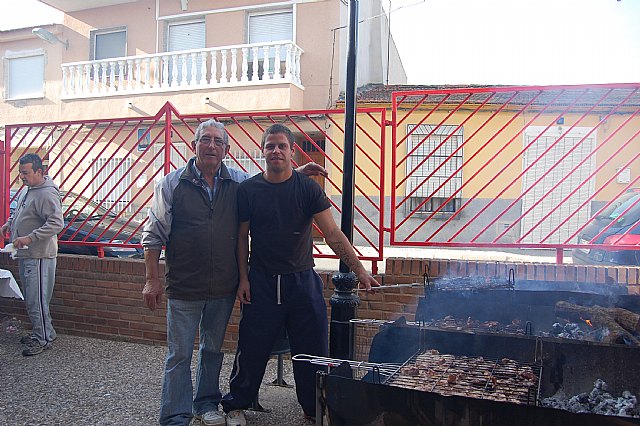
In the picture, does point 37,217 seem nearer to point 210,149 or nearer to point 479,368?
point 210,149

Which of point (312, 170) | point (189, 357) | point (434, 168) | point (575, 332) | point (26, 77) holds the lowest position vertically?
point (189, 357)

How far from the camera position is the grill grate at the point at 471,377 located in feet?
7.83

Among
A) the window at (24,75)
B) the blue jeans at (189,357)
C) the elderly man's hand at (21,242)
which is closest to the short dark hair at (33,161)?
the elderly man's hand at (21,242)

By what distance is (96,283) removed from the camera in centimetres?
560

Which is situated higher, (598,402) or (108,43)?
(108,43)

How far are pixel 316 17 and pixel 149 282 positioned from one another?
12.3m

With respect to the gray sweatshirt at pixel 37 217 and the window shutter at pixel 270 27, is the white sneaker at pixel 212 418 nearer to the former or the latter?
the gray sweatshirt at pixel 37 217

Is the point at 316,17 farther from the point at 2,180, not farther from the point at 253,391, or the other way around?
the point at 253,391

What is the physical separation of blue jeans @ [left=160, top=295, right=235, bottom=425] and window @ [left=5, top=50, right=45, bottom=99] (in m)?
16.7

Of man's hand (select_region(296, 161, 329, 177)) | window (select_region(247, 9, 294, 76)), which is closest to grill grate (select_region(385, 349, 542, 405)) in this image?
man's hand (select_region(296, 161, 329, 177))

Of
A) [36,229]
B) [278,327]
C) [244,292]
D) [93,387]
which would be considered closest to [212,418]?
[278,327]

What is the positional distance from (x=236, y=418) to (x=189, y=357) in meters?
0.50

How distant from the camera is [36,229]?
5195 millimetres

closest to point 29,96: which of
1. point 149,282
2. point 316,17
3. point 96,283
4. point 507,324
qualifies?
point 316,17
